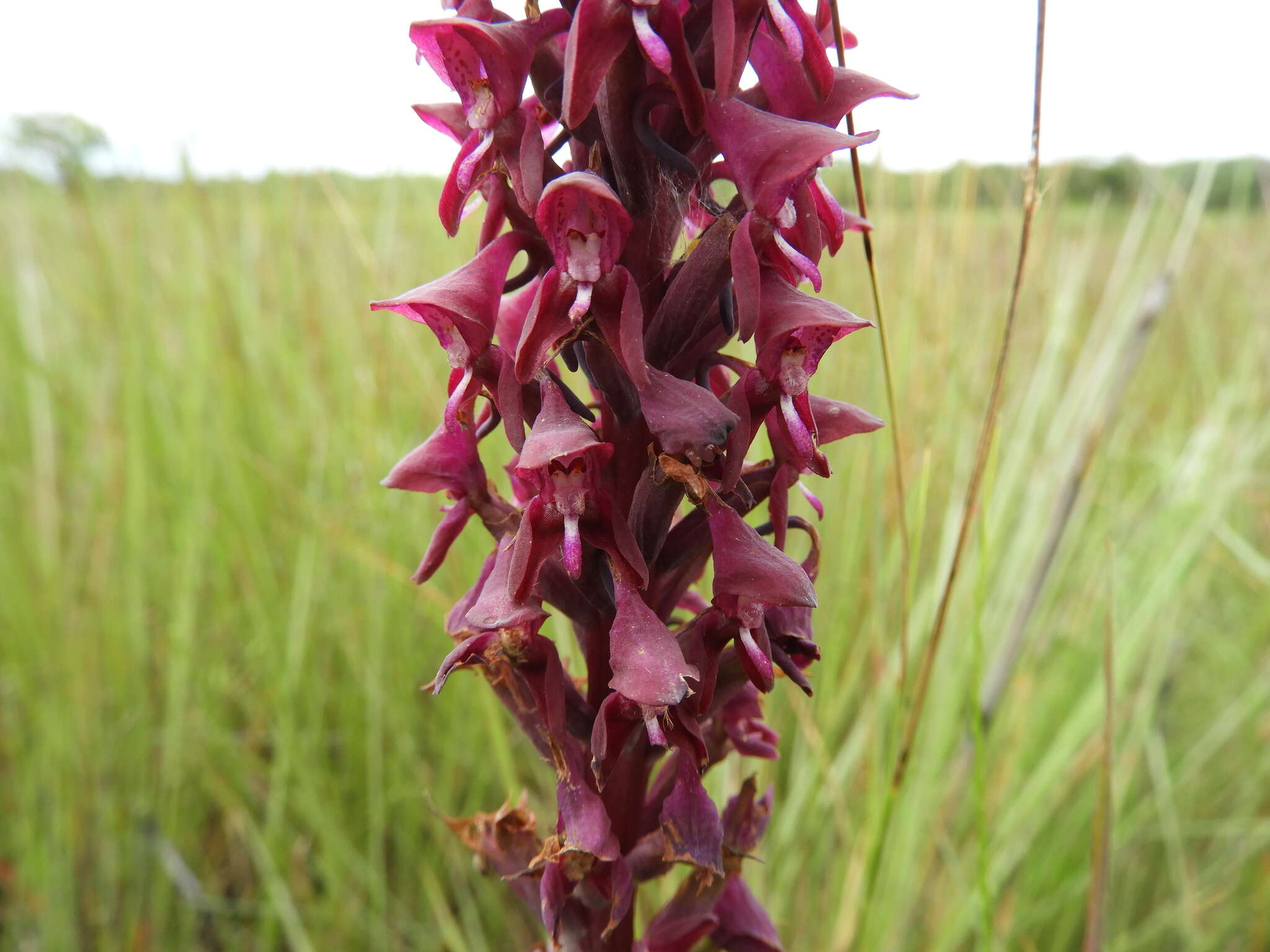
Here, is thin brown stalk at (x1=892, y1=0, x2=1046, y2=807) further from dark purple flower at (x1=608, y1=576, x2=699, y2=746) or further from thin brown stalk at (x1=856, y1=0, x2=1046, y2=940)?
dark purple flower at (x1=608, y1=576, x2=699, y2=746)

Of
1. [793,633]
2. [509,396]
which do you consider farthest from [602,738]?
[509,396]

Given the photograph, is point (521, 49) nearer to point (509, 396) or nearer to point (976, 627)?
point (509, 396)

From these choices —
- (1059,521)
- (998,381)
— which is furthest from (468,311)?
(1059,521)

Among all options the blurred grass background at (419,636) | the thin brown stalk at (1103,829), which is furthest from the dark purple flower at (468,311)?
the blurred grass background at (419,636)

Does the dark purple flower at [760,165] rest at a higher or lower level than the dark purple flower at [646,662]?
higher

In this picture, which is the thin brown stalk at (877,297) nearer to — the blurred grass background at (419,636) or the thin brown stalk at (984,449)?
the thin brown stalk at (984,449)
